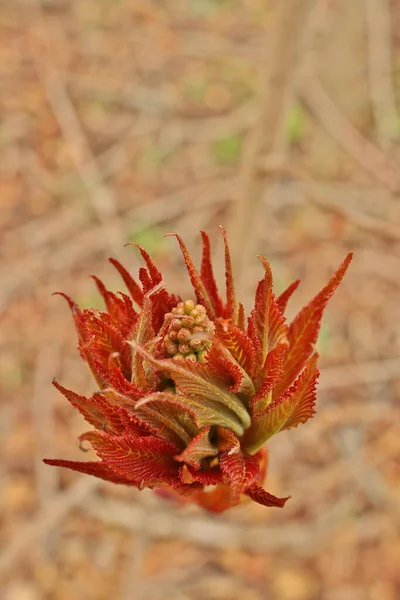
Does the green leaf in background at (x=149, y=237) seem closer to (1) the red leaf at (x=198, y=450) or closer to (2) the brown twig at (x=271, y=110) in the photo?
(2) the brown twig at (x=271, y=110)

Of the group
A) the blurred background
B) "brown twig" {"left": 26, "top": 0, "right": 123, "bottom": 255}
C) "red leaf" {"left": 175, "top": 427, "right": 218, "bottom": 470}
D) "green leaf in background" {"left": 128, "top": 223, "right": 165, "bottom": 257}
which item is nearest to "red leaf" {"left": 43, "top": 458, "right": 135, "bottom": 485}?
"red leaf" {"left": 175, "top": 427, "right": 218, "bottom": 470}

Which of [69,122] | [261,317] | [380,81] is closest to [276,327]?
[261,317]

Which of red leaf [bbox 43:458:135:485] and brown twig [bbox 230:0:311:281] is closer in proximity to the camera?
red leaf [bbox 43:458:135:485]

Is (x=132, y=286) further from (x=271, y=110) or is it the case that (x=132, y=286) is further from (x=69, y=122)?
(x=69, y=122)

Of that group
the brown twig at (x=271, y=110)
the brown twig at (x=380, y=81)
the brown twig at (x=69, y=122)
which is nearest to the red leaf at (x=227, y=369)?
the brown twig at (x=271, y=110)

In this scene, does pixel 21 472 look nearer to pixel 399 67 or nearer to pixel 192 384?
pixel 192 384

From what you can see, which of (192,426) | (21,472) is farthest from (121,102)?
(192,426)

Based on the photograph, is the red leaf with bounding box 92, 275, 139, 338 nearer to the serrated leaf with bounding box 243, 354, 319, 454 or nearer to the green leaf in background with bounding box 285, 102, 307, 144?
the serrated leaf with bounding box 243, 354, 319, 454
